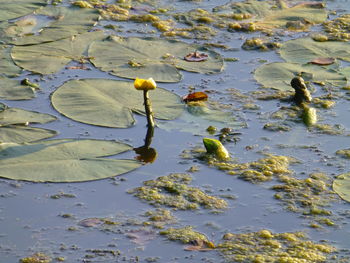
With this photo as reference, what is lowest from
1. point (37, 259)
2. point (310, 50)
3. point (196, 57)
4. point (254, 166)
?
point (37, 259)

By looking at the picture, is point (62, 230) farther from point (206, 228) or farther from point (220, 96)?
point (220, 96)

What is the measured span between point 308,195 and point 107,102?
128 centimetres

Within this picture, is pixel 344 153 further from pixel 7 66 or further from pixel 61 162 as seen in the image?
pixel 7 66

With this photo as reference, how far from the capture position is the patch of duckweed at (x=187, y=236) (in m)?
3.35

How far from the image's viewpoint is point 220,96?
4.76 meters

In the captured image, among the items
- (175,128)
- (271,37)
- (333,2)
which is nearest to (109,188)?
(175,128)

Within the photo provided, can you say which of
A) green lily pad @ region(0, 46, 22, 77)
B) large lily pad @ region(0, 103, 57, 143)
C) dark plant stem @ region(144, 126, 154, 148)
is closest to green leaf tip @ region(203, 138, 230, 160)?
dark plant stem @ region(144, 126, 154, 148)

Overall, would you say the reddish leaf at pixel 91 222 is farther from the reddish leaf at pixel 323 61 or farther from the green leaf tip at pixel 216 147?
the reddish leaf at pixel 323 61

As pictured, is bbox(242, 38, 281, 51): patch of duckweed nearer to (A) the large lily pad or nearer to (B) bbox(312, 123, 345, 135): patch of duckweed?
(B) bbox(312, 123, 345, 135): patch of duckweed

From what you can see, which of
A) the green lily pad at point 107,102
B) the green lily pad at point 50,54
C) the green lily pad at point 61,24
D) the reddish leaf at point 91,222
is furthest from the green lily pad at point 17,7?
the reddish leaf at point 91,222

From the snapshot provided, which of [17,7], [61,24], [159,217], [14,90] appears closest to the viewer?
[159,217]

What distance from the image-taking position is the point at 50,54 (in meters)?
5.06

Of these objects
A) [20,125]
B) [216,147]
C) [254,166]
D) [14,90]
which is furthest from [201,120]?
[14,90]

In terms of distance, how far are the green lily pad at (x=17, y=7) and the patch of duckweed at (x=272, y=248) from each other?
2.87 meters
